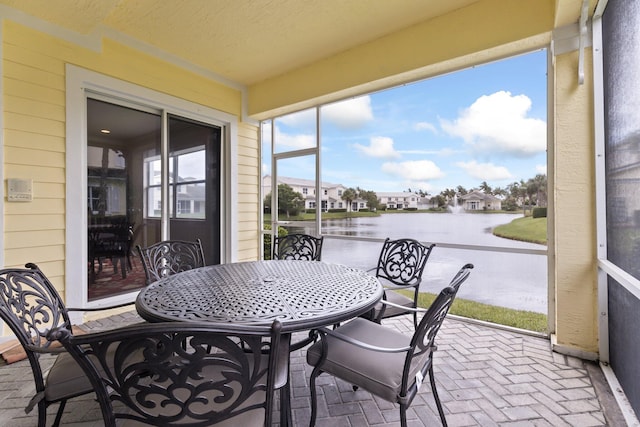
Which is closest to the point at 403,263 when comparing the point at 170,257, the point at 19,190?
the point at 170,257

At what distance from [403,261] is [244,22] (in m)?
2.93

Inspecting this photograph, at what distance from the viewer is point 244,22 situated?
9.96 feet

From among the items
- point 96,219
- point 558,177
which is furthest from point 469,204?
point 96,219

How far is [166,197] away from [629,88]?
4.43 meters

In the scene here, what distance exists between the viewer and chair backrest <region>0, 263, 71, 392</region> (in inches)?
46.7

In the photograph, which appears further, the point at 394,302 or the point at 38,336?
the point at 394,302

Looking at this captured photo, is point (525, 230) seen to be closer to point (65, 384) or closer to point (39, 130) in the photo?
point (65, 384)

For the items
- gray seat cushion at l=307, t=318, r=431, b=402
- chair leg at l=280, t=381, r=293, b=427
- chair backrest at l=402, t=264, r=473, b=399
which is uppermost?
chair backrest at l=402, t=264, r=473, b=399

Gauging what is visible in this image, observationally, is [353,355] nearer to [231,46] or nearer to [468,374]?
[468,374]

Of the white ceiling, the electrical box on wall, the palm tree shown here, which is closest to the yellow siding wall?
the electrical box on wall

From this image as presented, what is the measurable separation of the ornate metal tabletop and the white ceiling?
2.48m

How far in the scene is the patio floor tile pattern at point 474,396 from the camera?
5.53 feet

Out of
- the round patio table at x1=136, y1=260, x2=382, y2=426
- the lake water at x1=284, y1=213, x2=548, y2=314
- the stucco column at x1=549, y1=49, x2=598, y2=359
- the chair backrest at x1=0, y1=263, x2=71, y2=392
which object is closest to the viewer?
the chair backrest at x1=0, y1=263, x2=71, y2=392

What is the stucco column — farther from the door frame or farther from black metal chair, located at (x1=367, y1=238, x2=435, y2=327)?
the door frame
